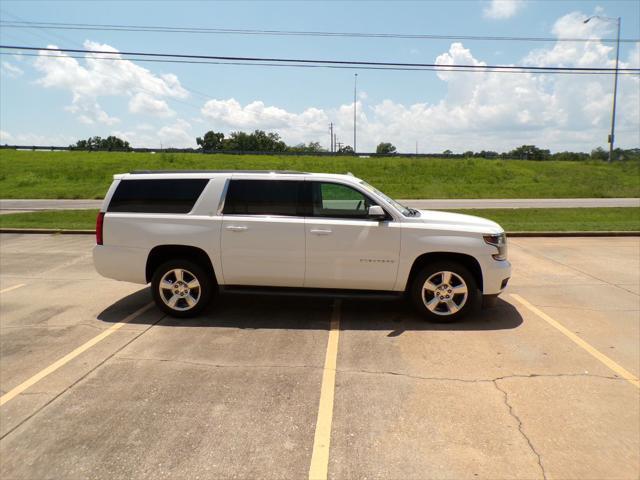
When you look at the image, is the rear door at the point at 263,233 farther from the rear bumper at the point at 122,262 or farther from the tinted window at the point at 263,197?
the rear bumper at the point at 122,262

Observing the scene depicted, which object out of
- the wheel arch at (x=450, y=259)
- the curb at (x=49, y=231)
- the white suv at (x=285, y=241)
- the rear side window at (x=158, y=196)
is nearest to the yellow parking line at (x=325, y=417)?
the white suv at (x=285, y=241)

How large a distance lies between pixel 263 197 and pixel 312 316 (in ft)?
5.36

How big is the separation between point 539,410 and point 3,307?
6.64 meters

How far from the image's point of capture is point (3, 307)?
6.05 m

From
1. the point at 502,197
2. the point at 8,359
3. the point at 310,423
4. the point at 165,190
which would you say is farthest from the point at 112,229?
the point at 502,197

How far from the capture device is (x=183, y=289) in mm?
5488

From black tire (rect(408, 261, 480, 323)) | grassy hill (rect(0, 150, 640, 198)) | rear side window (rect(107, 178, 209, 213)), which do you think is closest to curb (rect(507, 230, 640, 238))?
black tire (rect(408, 261, 480, 323))

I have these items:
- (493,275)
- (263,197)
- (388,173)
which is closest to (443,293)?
(493,275)

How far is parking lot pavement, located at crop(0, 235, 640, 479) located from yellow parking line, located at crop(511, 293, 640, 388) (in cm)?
3

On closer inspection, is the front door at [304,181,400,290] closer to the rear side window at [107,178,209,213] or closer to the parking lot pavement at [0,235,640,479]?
the parking lot pavement at [0,235,640,479]

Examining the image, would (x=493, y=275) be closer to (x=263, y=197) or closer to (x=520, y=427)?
(x=520, y=427)

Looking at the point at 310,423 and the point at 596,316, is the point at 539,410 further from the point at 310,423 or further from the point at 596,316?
the point at 596,316

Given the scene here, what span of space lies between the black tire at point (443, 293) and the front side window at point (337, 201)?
1.01m

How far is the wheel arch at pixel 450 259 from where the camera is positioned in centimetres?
522
